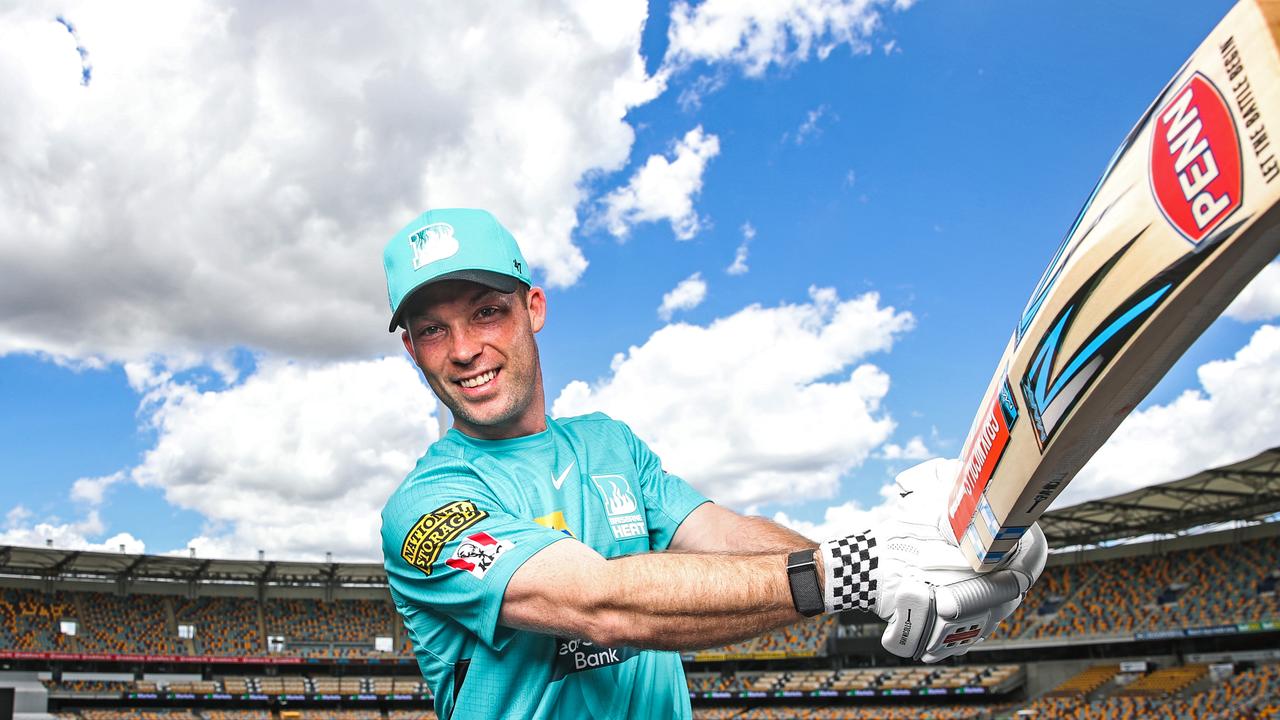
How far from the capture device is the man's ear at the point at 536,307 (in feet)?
10.1

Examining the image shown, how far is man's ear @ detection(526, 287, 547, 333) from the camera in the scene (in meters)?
3.08

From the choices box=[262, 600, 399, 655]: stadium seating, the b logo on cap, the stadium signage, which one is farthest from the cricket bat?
box=[262, 600, 399, 655]: stadium seating

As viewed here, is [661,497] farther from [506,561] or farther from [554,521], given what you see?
[506,561]

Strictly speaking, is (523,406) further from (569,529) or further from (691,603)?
(691,603)

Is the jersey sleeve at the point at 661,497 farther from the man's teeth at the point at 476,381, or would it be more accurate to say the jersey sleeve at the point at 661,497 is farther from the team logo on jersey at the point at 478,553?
the team logo on jersey at the point at 478,553

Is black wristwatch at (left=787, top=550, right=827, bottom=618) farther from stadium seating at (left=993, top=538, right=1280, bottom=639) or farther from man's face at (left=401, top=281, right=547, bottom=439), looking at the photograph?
stadium seating at (left=993, top=538, right=1280, bottom=639)

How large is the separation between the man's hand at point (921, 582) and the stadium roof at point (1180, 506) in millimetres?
31485

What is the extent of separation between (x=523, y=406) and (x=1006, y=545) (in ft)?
5.14

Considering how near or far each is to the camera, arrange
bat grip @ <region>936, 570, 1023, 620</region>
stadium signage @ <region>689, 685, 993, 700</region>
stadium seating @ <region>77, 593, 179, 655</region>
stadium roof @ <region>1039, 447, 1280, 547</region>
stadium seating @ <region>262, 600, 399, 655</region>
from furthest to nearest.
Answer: stadium seating @ <region>262, 600, 399, 655</region> < stadium seating @ <region>77, 593, 179, 655</region> < stadium signage @ <region>689, 685, 993, 700</region> < stadium roof @ <region>1039, 447, 1280, 547</region> < bat grip @ <region>936, 570, 1023, 620</region>

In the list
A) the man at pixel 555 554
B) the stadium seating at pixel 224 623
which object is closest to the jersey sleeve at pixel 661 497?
the man at pixel 555 554

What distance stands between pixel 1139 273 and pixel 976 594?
89cm

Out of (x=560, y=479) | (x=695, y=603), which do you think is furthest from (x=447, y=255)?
(x=695, y=603)

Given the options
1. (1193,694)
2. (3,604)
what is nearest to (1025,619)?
(1193,694)

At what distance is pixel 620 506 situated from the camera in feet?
9.82
